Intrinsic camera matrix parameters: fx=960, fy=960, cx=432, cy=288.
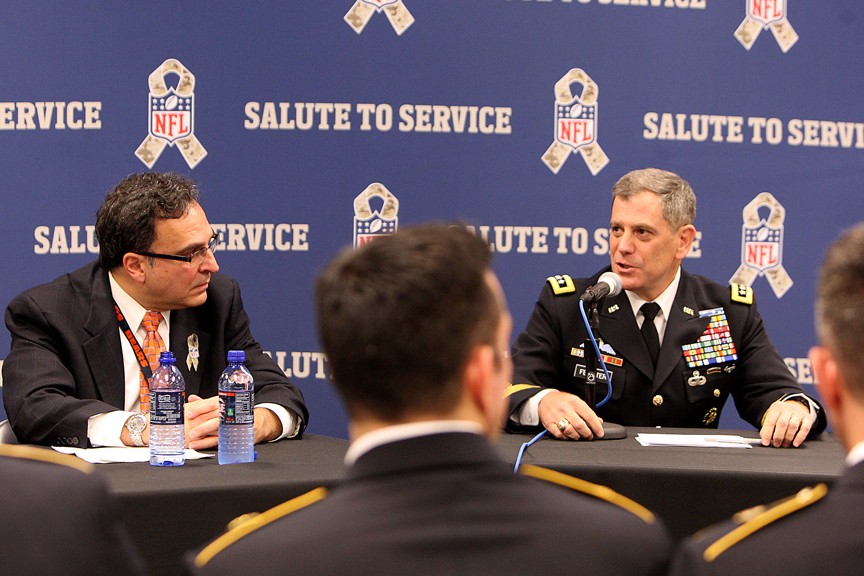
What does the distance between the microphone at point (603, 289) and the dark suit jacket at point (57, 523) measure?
171cm

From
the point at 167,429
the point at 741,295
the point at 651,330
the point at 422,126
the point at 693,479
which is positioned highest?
the point at 422,126

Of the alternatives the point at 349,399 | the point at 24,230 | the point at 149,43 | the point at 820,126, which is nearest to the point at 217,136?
the point at 149,43

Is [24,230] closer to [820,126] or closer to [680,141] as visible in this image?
[680,141]

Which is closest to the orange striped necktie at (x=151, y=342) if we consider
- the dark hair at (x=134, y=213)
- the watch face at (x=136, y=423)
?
the dark hair at (x=134, y=213)

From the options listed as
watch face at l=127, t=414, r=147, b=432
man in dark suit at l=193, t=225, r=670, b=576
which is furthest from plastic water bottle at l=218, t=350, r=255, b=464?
man in dark suit at l=193, t=225, r=670, b=576

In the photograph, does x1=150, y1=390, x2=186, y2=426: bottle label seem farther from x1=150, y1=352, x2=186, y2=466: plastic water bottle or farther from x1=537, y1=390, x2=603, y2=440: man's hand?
x1=537, y1=390, x2=603, y2=440: man's hand

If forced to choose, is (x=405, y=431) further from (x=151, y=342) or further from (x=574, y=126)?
(x=574, y=126)

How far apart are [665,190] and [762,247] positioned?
103 centimetres

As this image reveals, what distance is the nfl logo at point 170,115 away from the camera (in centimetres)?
382

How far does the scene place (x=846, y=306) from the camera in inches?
42.0

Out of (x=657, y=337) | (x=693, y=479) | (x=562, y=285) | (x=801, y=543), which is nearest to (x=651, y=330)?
(x=657, y=337)

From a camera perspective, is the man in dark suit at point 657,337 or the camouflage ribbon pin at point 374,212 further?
the camouflage ribbon pin at point 374,212

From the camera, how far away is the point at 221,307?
3035mm

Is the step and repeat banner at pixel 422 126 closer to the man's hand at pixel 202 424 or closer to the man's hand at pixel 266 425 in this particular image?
the man's hand at pixel 266 425
